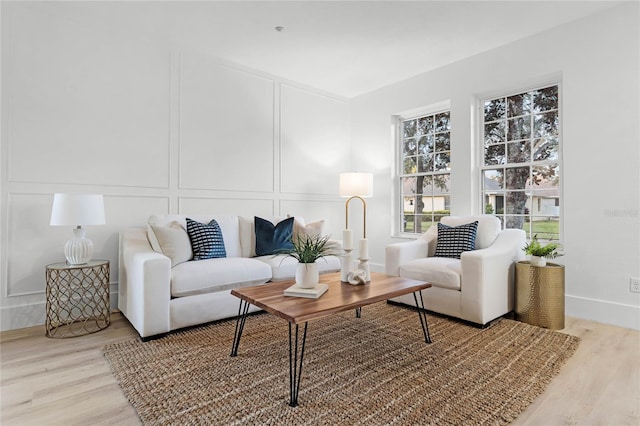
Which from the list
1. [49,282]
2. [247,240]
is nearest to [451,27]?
[247,240]

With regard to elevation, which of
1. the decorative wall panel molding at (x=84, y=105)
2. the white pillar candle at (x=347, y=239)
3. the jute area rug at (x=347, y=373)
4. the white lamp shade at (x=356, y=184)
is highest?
the decorative wall panel molding at (x=84, y=105)

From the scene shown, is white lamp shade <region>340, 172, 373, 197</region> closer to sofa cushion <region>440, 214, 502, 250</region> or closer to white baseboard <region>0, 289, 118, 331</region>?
sofa cushion <region>440, 214, 502, 250</region>

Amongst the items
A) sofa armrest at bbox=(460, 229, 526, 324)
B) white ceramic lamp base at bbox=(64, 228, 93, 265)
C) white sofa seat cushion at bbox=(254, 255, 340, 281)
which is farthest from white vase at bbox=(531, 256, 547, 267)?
white ceramic lamp base at bbox=(64, 228, 93, 265)

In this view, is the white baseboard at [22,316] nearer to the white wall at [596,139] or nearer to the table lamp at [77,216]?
the table lamp at [77,216]

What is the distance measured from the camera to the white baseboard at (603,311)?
8.89 feet

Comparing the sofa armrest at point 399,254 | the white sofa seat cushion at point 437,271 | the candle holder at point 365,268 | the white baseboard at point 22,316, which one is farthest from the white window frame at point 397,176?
the white baseboard at point 22,316

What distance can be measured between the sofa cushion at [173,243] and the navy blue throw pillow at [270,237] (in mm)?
729

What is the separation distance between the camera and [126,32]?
3.22 metres

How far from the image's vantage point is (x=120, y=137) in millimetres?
3209

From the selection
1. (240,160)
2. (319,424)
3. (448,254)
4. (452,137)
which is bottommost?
(319,424)

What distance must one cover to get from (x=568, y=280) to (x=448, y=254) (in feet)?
3.50

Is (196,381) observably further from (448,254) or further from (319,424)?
(448,254)

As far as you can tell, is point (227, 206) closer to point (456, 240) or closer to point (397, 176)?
point (397, 176)

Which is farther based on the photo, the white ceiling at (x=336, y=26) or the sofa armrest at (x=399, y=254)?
the sofa armrest at (x=399, y=254)
